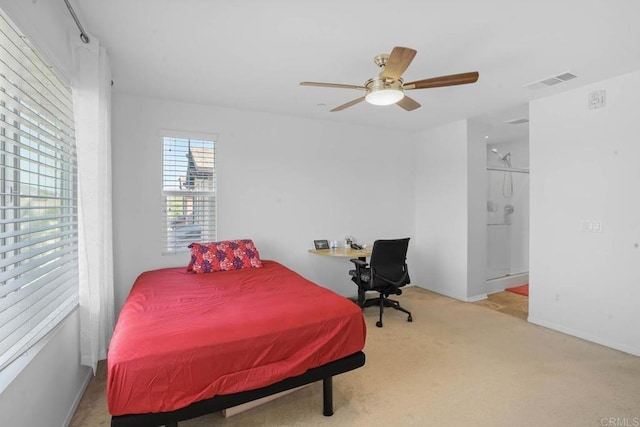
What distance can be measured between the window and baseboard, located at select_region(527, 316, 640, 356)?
4.51 m

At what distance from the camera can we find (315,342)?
1959 millimetres

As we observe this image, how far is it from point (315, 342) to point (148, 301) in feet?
4.17

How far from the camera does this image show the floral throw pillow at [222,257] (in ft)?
11.1

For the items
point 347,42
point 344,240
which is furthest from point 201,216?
point 347,42

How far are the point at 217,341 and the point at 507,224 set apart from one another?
5.58 metres

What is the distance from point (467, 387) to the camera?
7.96 ft

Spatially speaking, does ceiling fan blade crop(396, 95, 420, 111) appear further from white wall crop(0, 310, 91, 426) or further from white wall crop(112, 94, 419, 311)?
white wall crop(0, 310, 91, 426)

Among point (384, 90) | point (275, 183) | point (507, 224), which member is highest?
point (384, 90)

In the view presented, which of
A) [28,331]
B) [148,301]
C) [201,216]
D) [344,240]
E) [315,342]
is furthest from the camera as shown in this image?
[344,240]

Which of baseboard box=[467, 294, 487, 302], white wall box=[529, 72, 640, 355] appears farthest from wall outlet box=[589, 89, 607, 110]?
baseboard box=[467, 294, 487, 302]

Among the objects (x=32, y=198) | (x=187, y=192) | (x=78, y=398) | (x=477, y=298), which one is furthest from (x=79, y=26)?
(x=477, y=298)

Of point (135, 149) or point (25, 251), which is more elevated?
point (135, 149)

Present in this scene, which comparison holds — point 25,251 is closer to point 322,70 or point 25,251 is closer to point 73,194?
point 73,194

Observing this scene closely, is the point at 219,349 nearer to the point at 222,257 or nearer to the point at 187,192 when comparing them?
the point at 222,257
